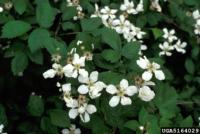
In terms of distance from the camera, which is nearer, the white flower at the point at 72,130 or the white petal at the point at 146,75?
the white petal at the point at 146,75

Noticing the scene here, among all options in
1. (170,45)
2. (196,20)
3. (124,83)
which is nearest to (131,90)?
(124,83)

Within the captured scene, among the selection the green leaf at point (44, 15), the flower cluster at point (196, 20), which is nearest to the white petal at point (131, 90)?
the green leaf at point (44, 15)

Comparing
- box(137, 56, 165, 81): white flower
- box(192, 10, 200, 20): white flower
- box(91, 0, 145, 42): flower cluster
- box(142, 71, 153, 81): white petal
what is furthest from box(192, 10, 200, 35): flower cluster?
box(142, 71, 153, 81): white petal

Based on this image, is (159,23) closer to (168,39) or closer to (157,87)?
(168,39)

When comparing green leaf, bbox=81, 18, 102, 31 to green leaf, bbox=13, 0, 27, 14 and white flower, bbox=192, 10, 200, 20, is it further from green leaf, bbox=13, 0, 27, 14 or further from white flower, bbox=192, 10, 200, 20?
white flower, bbox=192, 10, 200, 20

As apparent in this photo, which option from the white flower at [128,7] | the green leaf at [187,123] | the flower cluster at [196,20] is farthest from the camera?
the flower cluster at [196,20]

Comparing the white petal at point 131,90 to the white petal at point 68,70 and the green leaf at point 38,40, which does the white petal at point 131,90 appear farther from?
the green leaf at point 38,40

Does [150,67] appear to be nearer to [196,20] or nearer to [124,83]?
[124,83]
